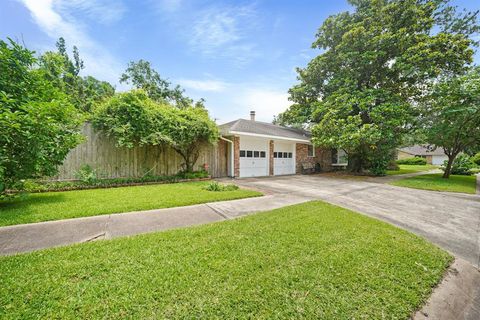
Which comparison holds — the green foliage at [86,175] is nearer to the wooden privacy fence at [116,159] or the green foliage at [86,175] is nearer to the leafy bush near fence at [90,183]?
the leafy bush near fence at [90,183]

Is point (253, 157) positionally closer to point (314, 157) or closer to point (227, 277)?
point (314, 157)

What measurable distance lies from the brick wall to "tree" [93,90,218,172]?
769cm

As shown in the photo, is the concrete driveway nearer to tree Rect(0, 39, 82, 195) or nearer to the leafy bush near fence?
the leafy bush near fence

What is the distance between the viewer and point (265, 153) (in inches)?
491

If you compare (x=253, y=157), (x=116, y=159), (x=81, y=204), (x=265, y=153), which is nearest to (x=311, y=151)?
(x=265, y=153)

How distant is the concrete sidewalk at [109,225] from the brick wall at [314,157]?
10090 mm

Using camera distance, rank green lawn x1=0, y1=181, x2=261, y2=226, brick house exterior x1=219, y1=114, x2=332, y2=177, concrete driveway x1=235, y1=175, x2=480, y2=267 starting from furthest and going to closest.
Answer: brick house exterior x1=219, y1=114, x2=332, y2=177
green lawn x1=0, y1=181, x2=261, y2=226
concrete driveway x1=235, y1=175, x2=480, y2=267

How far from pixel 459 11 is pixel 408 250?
1684 centimetres

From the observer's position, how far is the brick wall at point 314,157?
567 inches

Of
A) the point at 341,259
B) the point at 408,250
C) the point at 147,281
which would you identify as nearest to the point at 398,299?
the point at 341,259

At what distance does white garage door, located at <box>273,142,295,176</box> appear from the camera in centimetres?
1309

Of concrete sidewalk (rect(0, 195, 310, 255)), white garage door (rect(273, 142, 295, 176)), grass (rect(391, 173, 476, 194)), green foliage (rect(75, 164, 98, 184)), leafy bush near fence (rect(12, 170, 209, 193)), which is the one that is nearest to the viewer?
concrete sidewalk (rect(0, 195, 310, 255))

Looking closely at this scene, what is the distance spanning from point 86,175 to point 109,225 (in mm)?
4801

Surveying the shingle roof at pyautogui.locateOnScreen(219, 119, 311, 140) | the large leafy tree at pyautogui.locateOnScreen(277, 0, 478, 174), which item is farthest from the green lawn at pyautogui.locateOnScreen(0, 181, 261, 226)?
the large leafy tree at pyautogui.locateOnScreen(277, 0, 478, 174)
